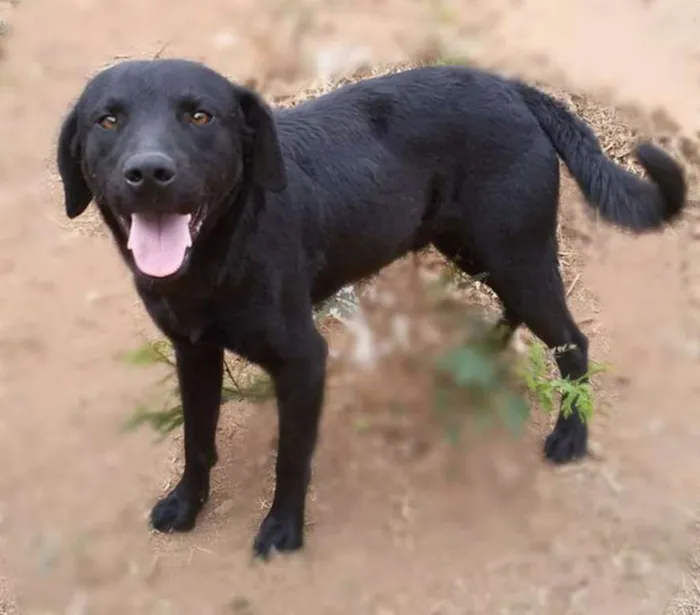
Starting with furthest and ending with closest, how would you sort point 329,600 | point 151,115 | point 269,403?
point 269,403, point 329,600, point 151,115

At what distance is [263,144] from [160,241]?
1.13ft

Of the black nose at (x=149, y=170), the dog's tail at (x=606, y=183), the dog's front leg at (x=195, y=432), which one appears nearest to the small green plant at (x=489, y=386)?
the dog's tail at (x=606, y=183)

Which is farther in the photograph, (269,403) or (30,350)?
(30,350)

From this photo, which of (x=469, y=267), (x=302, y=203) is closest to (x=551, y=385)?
(x=469, y=267)

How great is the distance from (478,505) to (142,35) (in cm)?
309

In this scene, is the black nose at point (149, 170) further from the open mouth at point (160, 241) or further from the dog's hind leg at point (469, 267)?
the dog's hind leg at point (469, 267)

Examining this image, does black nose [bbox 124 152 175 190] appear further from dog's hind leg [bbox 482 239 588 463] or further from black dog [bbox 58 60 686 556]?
dog's hind leg [bbox 482 239 588 463]

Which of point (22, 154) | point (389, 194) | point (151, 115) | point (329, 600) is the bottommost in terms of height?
point (22, 154)

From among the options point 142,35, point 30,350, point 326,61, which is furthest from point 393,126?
point 142,35

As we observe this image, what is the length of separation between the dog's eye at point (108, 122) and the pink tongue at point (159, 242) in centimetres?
20

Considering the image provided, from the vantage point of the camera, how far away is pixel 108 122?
228 centimetres

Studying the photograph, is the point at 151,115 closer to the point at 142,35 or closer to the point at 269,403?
the point at 269,403

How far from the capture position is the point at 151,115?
7.35ft

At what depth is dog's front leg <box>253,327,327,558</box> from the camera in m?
2.63
